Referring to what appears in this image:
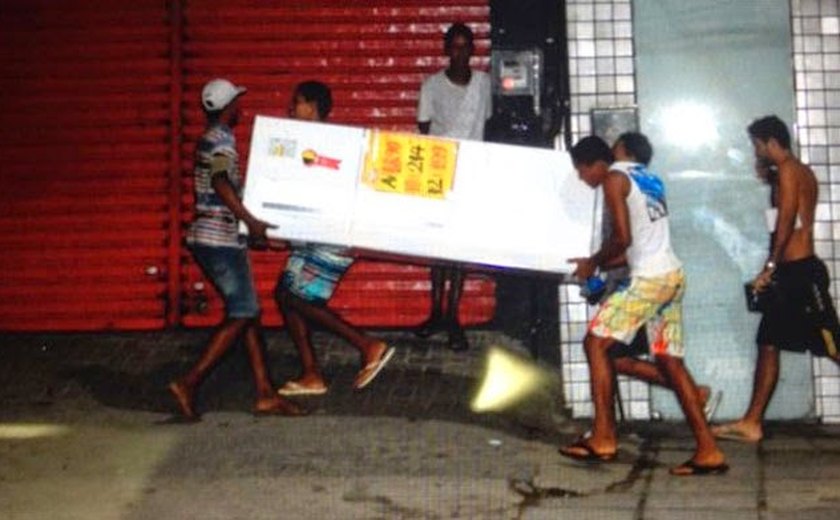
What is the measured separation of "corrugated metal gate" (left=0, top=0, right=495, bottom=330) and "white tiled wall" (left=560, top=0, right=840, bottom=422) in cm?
146

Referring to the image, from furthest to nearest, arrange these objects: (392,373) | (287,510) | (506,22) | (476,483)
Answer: (506,22), (392,373), (476,483), (287,510)

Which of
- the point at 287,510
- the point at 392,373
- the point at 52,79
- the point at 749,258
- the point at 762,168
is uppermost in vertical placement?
the point at 52,79

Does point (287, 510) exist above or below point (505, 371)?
below

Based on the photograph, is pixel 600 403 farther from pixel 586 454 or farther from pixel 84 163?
pixel 84 163

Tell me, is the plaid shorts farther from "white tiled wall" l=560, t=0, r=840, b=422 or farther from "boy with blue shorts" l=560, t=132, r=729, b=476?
"white tiled wall" l=560, t=0, r=840, b=422

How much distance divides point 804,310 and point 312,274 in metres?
2.87

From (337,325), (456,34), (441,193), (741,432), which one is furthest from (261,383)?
(741,432)

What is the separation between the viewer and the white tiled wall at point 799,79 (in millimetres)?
7371

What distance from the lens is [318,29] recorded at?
877cm

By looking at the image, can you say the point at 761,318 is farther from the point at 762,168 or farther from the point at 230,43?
the point at 230,43

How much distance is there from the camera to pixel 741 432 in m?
7.09

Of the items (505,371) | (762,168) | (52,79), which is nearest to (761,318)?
(762,168)

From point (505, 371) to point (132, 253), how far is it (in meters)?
2.89

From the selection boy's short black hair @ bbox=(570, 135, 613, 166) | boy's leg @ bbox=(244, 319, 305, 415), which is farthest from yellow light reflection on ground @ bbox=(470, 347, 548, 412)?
→ boy's short black hair @ bbox=(570, 135, 613, 166)
